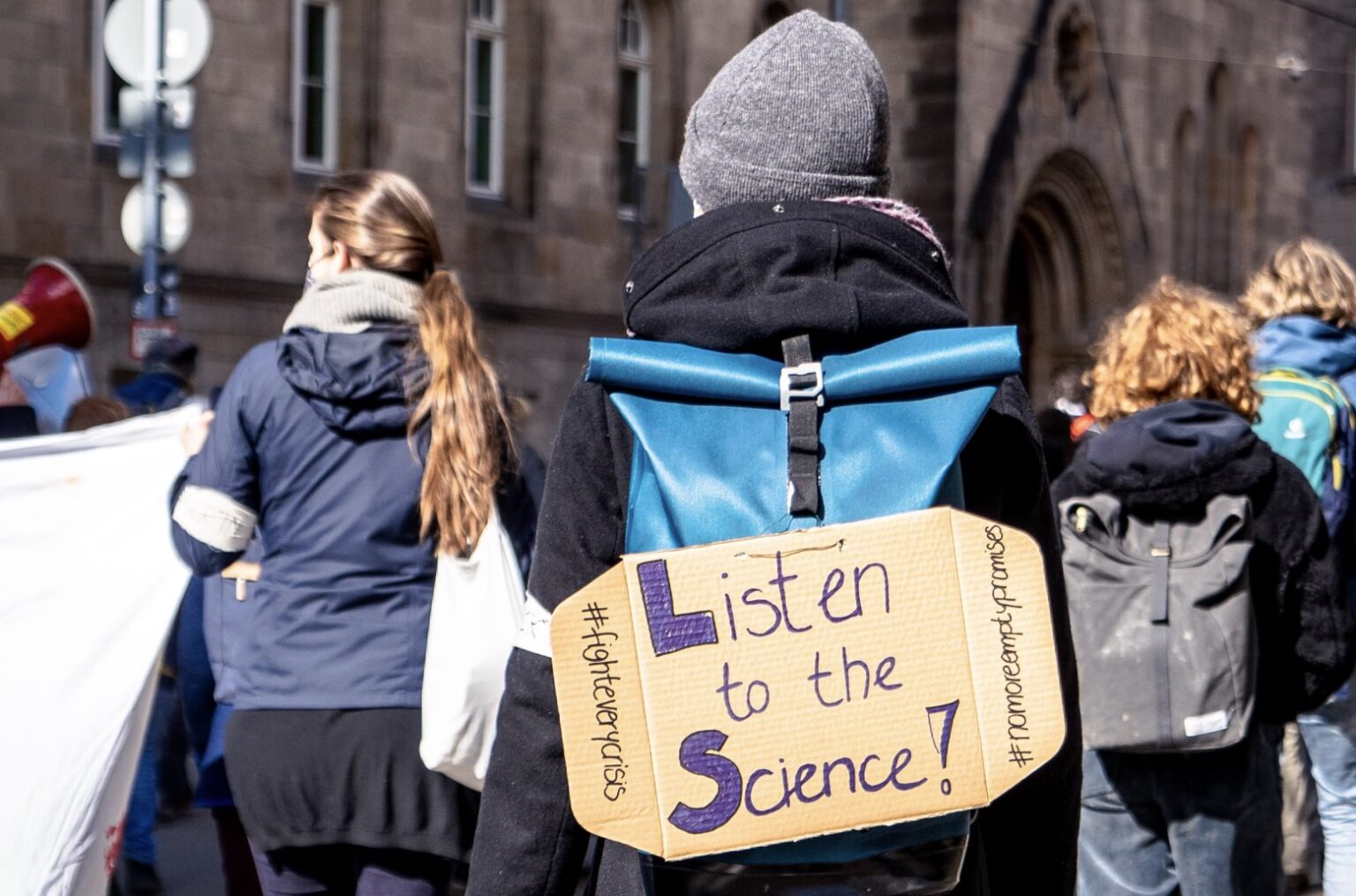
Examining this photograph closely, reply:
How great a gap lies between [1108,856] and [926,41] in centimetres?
1929

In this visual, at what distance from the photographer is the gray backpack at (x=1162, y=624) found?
416 cm

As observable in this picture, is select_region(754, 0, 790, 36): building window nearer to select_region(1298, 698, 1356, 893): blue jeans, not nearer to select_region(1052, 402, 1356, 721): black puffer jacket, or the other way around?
select_region(1298, 698, 1356, 893): blue jeans

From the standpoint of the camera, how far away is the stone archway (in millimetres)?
25531

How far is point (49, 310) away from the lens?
8.83 metres

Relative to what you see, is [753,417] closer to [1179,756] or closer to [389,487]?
[389,487]

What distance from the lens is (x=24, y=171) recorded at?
13.9 metres

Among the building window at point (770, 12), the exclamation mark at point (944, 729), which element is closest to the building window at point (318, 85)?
the building window at point (770, 12)

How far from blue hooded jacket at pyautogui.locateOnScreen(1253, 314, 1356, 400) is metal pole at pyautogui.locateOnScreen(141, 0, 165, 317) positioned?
700cm

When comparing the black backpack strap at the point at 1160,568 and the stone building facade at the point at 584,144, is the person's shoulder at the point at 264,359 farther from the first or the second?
the stone building facade at the point at 584,144

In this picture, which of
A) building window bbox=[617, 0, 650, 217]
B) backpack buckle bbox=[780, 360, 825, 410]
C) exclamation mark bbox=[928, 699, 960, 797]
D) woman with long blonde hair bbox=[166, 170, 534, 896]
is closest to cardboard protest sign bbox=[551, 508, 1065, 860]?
exclamation mark bbox=[928, 699, 960, 797]

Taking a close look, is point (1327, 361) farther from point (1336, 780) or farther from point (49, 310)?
point (49, 310)

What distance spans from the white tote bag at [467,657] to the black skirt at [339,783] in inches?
2.5

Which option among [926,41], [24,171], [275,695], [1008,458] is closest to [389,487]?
[275,695]

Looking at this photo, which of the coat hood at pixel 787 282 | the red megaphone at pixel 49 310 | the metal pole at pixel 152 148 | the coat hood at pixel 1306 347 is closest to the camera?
the coat hood at pixel 787 282
